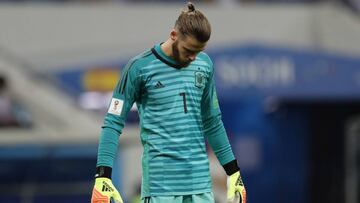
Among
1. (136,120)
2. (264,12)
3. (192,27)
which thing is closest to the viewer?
(192,27)

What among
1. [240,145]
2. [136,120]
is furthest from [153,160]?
[240,145]

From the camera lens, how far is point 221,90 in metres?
18.0

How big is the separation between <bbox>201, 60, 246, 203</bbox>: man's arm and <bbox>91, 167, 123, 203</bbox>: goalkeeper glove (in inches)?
27.4

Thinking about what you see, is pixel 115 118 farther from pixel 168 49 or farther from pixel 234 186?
pixel 234 186

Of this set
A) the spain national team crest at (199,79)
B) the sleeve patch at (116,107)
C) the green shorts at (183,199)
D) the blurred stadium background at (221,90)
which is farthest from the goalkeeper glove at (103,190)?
the blurred stadium background at (221,90)

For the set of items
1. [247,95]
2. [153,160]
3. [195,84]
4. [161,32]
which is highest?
[161,32]

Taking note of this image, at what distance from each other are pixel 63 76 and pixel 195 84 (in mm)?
12222

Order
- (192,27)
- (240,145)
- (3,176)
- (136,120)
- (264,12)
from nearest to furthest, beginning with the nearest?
1. (192,27)
2. (3,176)
3. (136,120)
4. (240,145)
5. (264,12)

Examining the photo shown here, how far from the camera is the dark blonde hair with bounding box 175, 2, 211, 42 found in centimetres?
593

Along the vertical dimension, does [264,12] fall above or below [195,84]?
above

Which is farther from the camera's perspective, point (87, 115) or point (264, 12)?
point (264, 12)

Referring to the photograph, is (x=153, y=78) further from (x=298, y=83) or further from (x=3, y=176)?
(x=298, y=83)

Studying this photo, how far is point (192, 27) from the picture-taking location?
19.5ft

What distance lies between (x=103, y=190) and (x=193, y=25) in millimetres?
1015
